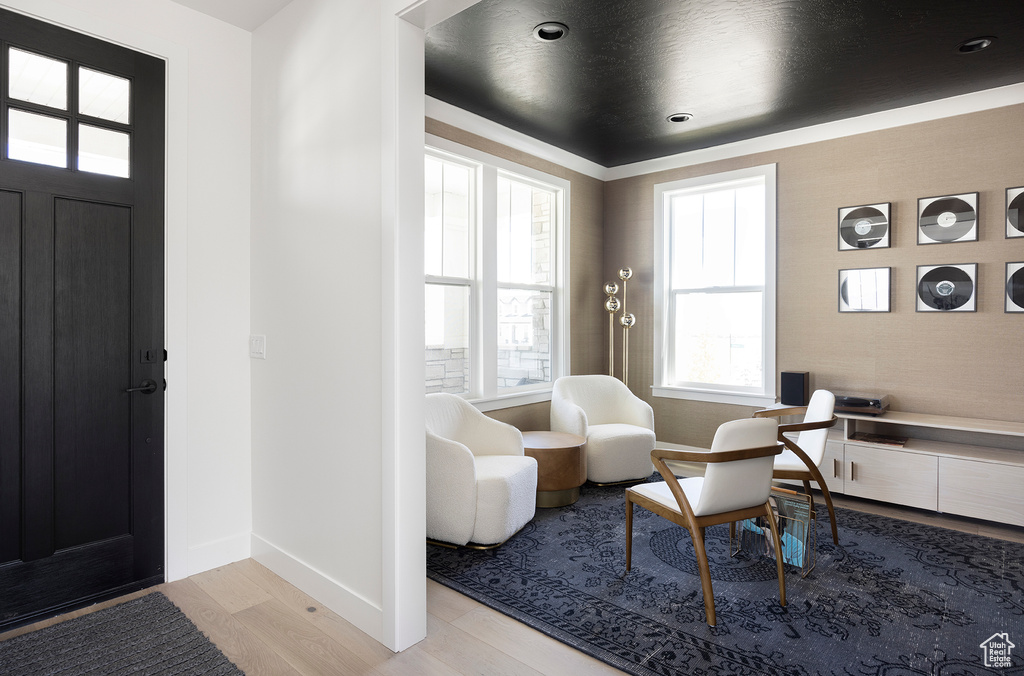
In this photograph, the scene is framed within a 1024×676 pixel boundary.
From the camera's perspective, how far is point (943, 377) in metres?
3.94

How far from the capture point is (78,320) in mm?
2441

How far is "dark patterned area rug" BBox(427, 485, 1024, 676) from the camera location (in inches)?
81.5

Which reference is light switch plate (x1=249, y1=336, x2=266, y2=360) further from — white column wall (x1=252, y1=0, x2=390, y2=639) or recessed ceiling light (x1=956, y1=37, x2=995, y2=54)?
recessed ceiling light (x1=956, y1=37, x2=995, y2=54)

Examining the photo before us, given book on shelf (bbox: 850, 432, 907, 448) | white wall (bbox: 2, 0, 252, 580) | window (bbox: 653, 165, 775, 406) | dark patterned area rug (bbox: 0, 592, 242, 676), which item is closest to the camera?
dark patterned area rug (bbox: 0, 592, 242, 676)

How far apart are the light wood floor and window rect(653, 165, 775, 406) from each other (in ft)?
11.0

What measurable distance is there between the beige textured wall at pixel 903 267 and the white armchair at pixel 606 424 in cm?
87

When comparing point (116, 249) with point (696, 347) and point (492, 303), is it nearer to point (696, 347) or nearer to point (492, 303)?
point (492, 303)

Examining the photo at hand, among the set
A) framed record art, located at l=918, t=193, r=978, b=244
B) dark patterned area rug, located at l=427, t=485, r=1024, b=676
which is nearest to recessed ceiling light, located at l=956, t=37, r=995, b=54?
framed record art, located at l=918, t=193, r=978, b=244

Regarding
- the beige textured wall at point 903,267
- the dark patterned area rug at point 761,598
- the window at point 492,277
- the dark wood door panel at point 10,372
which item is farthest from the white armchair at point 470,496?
the beige textured wall at point 903,267

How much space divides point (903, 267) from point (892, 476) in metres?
1.53

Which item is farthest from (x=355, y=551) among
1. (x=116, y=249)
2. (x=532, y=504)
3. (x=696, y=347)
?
(x=696, y=347)

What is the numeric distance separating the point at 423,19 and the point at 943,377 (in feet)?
13.5

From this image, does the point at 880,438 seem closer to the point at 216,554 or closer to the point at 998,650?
the point at 998,650

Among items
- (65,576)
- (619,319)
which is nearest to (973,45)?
(619,319)
